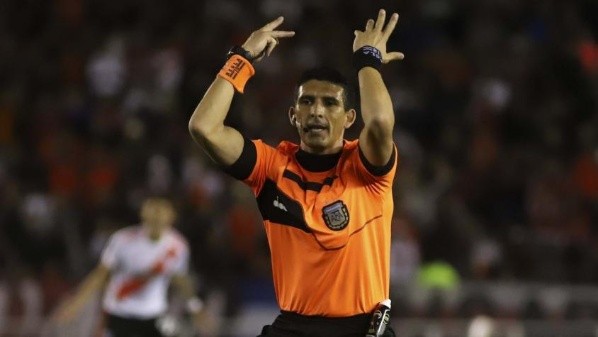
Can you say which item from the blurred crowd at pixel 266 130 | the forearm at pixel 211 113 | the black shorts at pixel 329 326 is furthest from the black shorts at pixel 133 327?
the forearm at pixel 211 113

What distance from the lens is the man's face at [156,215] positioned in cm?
1140

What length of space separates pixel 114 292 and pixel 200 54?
5751 millimetres

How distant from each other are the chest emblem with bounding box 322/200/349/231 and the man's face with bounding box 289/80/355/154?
0.29m

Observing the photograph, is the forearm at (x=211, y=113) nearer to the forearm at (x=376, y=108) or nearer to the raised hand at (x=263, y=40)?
the raised hand at (x=263, y=40)

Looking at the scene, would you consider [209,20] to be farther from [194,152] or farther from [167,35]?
[194,152]

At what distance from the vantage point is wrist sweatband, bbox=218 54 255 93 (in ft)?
19.7

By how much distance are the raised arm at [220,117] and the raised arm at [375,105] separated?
1.19 ft

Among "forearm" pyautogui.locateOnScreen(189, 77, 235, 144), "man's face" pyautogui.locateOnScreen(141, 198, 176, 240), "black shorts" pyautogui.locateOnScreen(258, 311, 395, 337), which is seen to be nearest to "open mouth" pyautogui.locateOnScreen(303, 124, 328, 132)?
"forearm" pyautogui.locateOnScreen(189, 77, 235, 144)

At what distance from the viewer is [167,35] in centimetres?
1727

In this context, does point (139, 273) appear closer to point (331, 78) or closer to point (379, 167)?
point (331, 78)

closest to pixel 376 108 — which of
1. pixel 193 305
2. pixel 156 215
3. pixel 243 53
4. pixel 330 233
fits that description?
pixel 330 233

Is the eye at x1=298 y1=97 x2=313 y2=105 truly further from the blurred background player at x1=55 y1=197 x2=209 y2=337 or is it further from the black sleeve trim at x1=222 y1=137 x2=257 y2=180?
the blurred background player at x1=55 y1=197 x2=209 y2=337

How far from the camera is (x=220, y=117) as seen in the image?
5887 millimetres

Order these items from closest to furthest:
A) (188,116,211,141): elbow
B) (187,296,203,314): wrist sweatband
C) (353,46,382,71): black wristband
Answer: (188,116,211,141): elbow → (353,46,382,71): black wristband → (187,296,203,314): wrist sweatband
